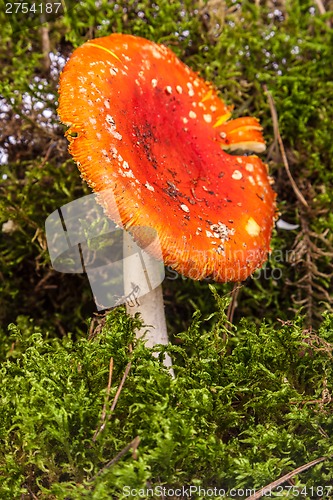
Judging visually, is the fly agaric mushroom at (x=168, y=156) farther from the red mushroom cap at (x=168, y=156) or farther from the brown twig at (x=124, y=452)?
the brown twig at (x=124, y=452)

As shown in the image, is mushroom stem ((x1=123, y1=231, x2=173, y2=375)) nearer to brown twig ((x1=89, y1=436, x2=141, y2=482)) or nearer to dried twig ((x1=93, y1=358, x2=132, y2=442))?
dried twig ((x1=93, y1=358, x2=132, y2=442))

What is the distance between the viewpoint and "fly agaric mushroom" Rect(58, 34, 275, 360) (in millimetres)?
1599

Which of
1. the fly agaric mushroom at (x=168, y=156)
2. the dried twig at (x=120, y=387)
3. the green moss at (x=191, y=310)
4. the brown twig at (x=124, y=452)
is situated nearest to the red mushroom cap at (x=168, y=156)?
the fly agaric mushroom at (x=168, y=156)

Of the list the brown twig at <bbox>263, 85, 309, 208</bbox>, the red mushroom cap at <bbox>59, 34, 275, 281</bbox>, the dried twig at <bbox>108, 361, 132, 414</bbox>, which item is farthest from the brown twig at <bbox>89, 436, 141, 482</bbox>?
the brown twig at <bbox>263, 85, 309, 208</bbox>

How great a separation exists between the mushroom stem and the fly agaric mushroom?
1.03 ft

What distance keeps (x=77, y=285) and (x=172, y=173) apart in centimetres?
110

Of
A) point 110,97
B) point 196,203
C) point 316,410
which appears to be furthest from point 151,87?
point 316,410

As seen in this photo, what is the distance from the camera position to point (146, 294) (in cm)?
206

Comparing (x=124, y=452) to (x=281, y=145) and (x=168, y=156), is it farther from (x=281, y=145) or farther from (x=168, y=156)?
(x=281, y=145)

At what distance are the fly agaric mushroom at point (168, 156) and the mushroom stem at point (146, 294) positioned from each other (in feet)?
1.03

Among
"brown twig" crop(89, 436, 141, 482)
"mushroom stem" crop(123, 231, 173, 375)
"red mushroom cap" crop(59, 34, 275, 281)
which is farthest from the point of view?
"mushroom stem" crop(123, 231, 173, 375)

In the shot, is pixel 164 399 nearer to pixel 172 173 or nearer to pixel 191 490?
pixel 191 490

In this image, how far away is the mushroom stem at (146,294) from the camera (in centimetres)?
201

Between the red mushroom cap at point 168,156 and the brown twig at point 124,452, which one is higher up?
the red mushroom cap at point 168,156
